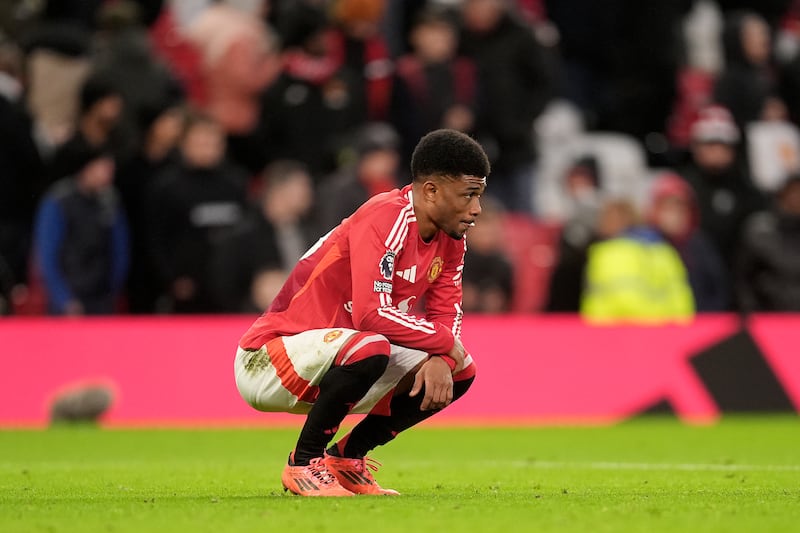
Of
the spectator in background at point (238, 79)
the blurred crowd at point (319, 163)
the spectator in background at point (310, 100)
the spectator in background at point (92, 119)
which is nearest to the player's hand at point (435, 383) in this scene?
the blurred crowd at point (319, 163)

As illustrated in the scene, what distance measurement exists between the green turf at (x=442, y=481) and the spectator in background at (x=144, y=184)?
2.26 meters

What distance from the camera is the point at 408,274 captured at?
7469mm

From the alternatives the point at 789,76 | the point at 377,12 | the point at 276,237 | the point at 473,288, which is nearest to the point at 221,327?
the point at 276,237

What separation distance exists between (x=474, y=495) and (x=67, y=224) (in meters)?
7.66

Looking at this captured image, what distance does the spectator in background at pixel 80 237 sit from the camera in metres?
14.2

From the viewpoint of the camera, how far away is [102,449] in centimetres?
1148

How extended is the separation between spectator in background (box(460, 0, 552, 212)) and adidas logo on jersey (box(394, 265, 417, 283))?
362 inches

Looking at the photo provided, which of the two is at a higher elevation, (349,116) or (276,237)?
(349,116)

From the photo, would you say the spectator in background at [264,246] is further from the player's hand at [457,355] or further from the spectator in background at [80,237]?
the player's hand at [457,355]

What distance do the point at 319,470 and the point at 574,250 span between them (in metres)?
9.08

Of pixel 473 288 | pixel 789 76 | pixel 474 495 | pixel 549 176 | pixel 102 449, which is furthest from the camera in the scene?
pixel 789 76

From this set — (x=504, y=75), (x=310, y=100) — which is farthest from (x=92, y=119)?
(x=504, y=75)

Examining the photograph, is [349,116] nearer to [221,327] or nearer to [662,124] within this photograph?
[221,327]

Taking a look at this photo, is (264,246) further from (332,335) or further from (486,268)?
(332,335)
